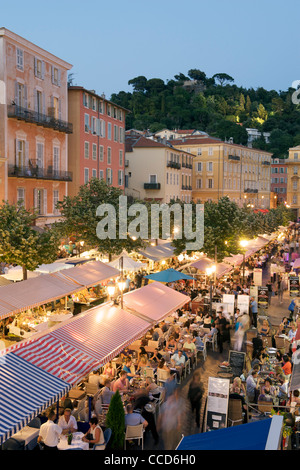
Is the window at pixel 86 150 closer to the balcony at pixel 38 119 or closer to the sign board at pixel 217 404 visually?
the balcony at pixel 38 119

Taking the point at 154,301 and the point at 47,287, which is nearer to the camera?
the point at 154,301

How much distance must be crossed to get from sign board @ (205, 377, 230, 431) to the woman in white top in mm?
2618

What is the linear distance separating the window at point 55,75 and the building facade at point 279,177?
3181 inches

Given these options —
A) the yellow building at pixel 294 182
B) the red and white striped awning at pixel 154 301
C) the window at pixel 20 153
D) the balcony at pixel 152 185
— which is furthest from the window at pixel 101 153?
the yellow building at pixel 294 182

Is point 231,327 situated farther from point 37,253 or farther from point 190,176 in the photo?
point 190,176

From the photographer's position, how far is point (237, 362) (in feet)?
46.1

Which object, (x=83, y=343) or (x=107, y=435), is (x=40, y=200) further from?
(x=107, y=435)

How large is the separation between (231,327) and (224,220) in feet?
26.9

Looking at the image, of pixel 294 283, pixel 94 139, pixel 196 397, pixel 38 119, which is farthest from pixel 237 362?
pixel 94 139

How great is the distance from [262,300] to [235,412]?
13.2 meters

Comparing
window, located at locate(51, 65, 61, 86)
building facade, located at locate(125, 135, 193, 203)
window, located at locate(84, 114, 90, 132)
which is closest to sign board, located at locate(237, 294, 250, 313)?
window, located at locate(51, 65, 61, 86)

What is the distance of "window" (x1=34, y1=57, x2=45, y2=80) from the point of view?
33281 mm

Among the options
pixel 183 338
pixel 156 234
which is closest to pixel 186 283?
pixel 156 234

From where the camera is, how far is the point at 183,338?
16.7 m
